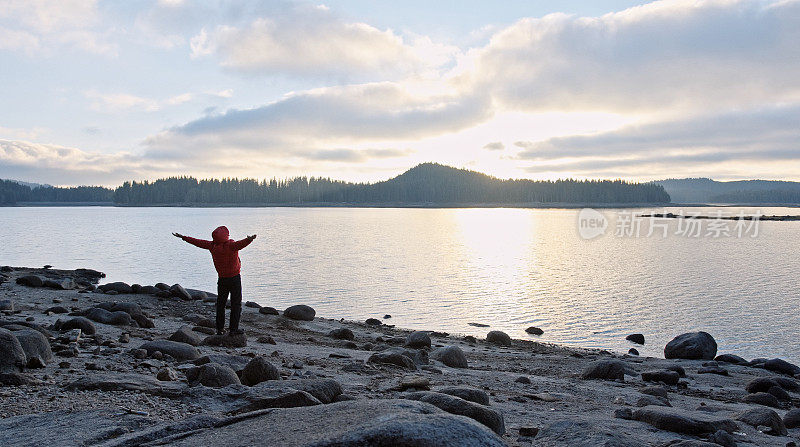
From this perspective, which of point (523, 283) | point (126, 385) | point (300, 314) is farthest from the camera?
point (523, 283)

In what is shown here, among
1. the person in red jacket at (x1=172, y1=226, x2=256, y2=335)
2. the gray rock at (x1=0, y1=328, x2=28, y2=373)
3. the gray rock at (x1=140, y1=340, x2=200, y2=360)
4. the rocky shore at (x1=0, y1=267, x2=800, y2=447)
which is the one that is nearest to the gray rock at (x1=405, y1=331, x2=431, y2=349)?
the rocky shore at (x1=0, y1=267, x2=800, y2=447)

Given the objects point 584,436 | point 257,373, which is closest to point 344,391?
point 257,373

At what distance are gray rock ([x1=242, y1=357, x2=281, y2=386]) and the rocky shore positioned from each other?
19 mm

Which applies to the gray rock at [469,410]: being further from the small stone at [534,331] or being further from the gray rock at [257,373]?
the small stone at [534,331]

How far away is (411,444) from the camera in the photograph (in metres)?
4.48

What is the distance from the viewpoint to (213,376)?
7848 mm

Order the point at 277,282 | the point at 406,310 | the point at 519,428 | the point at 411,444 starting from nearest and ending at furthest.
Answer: the point at 411,444, the point at 519,428, the point at 406,310, the point at 277,282

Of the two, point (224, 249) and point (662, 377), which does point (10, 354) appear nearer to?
point (224, 249)

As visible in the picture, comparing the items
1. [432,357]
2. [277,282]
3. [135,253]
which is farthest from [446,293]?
[135,253]

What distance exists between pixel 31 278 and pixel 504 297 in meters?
20.2

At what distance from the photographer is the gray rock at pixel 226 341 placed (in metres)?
12.1

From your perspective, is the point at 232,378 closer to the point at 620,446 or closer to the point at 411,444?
the point at 411,444

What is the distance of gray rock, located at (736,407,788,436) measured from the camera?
820 centimetres

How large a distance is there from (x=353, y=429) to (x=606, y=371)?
8.98 meters
